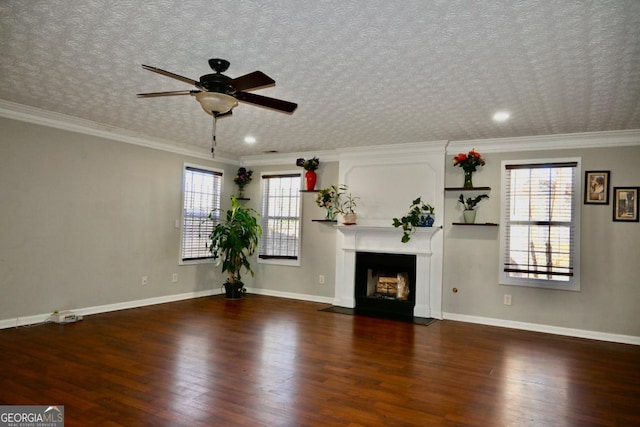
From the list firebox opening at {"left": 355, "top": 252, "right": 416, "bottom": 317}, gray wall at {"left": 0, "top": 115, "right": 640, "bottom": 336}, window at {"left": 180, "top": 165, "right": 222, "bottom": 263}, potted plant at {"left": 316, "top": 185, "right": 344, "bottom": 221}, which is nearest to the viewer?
gray wall at {"left": 0, "top": 115, "right": 640, "bottom": 336}

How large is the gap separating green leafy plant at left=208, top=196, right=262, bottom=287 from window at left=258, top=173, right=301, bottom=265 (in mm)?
319

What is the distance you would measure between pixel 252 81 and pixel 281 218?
14.9ft

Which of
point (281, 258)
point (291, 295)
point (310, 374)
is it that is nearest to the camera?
point (310, 374)

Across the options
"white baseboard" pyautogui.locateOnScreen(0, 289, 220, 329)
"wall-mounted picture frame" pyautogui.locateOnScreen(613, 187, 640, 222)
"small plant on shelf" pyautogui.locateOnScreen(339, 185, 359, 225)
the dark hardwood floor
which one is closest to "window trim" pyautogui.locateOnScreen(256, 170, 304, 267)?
"small plant on shelf" pyautogui.locateOnScreen(339, 185, 359, 225)

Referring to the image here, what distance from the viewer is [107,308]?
5.54m

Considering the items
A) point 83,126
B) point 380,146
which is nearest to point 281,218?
point 380,146

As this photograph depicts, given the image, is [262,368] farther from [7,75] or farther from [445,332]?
[7,75]

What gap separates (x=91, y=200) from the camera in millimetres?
5352

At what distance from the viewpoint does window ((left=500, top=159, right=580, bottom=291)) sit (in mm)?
5074

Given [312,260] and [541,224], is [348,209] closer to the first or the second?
[312,260]

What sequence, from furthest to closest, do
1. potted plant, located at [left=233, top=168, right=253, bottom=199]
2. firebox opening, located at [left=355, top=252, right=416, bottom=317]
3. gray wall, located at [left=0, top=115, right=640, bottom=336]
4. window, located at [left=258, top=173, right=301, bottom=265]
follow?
potted plant, located at [left=233, top=168, right=253, bottom=199]
window, located at [left=258, top=173, right=301, bottom=265]
firebox opening, located at [left=355, top=252, right=416, bottom=317]
gray wall, located at [left=0, top=115, right=640, bottom=336]

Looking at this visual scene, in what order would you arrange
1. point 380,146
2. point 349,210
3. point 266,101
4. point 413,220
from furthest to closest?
point 349,210 < point 380,146 < point 413,220 < point 266,101

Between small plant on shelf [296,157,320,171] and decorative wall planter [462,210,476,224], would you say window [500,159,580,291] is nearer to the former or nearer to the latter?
decorative wall planter [462,210,476,224]

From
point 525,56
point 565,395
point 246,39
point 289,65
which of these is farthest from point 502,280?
point 246,39
